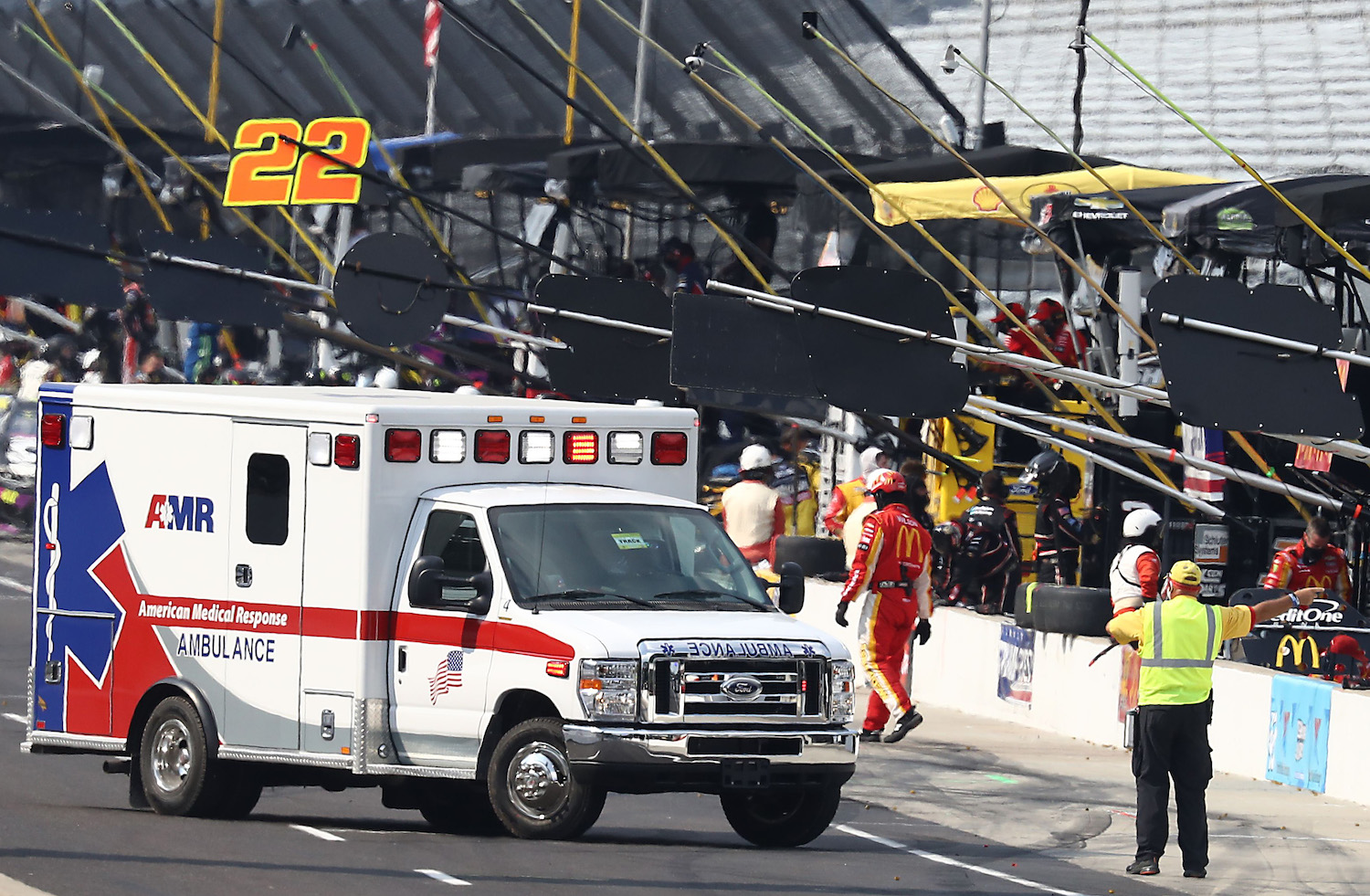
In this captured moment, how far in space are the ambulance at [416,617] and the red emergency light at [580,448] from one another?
0.4 inches

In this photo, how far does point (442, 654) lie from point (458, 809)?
50.6 inches

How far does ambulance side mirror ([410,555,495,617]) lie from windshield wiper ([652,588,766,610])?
0.80 metres

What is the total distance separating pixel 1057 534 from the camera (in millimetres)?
18859

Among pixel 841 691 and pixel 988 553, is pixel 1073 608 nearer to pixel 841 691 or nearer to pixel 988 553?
pixel 988 553

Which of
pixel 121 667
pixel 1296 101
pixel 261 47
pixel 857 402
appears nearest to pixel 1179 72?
pixel 1296 101

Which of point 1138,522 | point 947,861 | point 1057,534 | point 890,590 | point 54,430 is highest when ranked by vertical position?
point 54,430

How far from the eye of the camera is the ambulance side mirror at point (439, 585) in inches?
454

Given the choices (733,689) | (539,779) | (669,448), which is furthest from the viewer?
(669,448)

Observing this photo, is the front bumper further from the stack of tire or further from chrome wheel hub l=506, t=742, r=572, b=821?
the stack of tire

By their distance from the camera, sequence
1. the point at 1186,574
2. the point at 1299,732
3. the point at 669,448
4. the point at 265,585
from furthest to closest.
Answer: the point at 1299,732 → the point at 669,448 → the point at 1186,574 → the point at 265,585

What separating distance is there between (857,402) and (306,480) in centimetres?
336

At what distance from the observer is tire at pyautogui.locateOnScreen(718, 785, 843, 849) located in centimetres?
1188

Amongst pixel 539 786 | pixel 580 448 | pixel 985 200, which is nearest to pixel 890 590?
pixel 580 448

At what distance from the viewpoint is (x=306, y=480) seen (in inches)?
472
